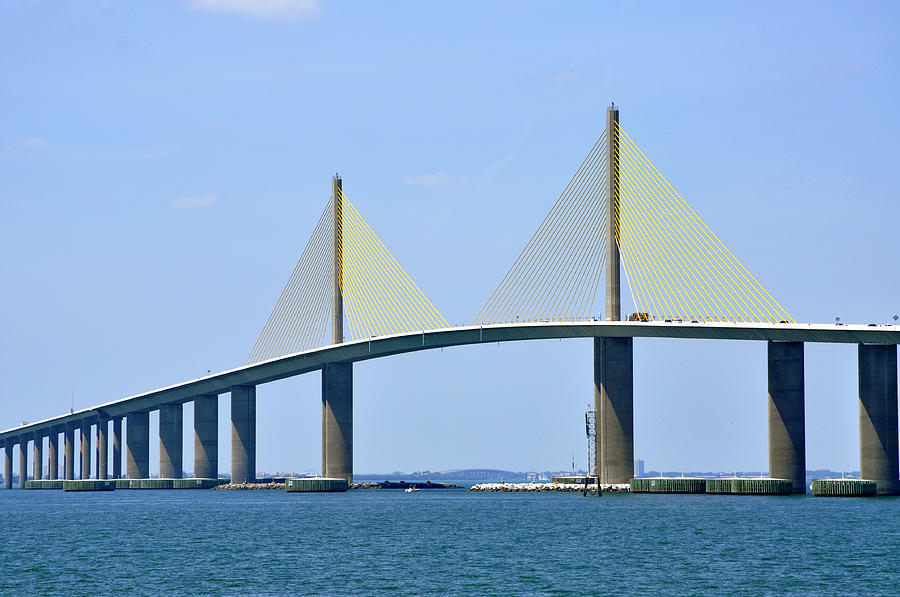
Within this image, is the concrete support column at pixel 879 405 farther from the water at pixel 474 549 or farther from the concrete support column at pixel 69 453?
the concrete support column at pixel 69 453

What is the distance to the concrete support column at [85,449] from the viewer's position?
518 feet

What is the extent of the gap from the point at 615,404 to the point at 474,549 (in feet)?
141

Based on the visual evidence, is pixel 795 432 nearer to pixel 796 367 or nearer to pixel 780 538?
pixel 796 367


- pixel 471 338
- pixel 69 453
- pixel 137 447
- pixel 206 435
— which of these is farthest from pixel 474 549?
pixel 69 453

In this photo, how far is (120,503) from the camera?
109 m

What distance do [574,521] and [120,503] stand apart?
4779cm

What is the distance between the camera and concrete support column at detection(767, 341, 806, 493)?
91.5 metres

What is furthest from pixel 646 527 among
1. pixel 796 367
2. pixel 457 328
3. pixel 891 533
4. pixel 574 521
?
pixel 457 328

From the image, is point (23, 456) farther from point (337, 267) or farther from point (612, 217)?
point (612, 217)

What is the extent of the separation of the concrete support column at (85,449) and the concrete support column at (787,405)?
89.2 metres

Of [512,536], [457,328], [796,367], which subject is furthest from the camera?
[457,328]

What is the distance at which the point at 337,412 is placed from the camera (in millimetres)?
119688

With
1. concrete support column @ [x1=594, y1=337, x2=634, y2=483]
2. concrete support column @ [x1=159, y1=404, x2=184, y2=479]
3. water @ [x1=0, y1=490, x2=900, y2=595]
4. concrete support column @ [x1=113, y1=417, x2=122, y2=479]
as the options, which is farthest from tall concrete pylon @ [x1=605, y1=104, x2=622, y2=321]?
concrete support column @ [x1=113, y1=417, x2=122, y2=479]

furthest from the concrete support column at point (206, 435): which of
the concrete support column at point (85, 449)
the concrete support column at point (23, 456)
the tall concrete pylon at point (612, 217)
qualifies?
the tall concrete pylon at point (612, 217)
